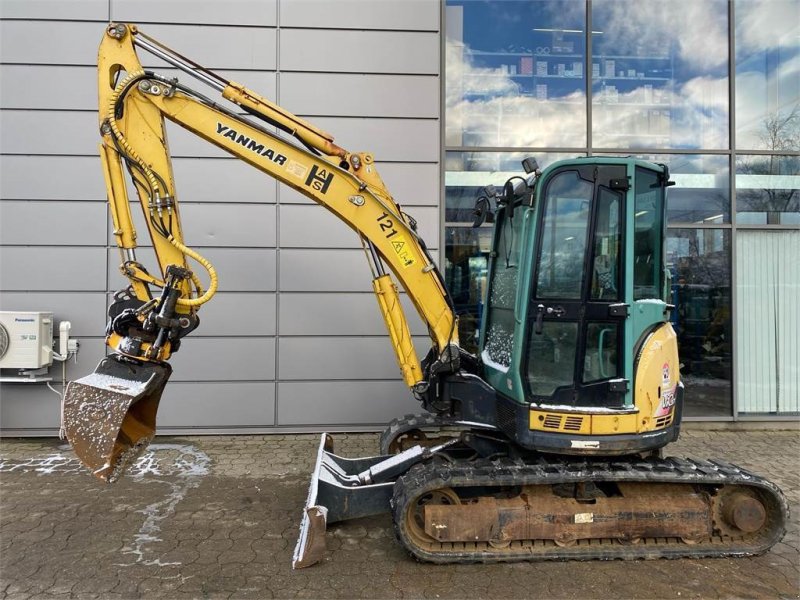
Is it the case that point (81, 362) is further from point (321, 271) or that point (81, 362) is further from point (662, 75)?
point (662, 75)

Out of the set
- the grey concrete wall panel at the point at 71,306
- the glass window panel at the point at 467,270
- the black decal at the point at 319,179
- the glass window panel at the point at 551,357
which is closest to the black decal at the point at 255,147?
the black decal at the point at 319,179

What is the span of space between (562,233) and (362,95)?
3997mm

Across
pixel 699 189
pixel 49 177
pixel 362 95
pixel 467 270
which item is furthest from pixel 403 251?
pixel 699 189

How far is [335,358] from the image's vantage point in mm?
6605

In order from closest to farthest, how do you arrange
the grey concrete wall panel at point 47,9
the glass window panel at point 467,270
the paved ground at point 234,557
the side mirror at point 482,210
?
the paved ground at point 234,557, the side mirror at point 482,210, the grey concrete wall panel at point 47,9, the glass window panel at point 467,270

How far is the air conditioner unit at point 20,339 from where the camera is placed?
612 cm

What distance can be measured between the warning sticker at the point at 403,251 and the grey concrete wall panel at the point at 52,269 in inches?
172

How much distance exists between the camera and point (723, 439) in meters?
6.61

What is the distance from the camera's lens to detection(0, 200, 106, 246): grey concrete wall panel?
6398 mm

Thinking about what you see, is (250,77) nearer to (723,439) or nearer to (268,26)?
(268,26)

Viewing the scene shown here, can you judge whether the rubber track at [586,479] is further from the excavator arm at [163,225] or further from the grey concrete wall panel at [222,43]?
the grey concrete wall panel at [222,43]

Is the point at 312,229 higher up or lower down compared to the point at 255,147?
lower down

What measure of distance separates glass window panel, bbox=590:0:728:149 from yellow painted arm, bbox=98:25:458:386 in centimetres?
437

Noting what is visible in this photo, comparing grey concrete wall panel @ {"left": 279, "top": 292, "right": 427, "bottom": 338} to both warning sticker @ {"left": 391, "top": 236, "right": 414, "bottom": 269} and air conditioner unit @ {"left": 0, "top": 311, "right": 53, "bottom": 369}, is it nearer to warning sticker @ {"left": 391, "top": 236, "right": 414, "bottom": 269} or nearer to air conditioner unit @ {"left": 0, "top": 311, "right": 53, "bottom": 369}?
warning sticker @ {"left": 391, "top": 236, "right": 414, "bottom": 269}
